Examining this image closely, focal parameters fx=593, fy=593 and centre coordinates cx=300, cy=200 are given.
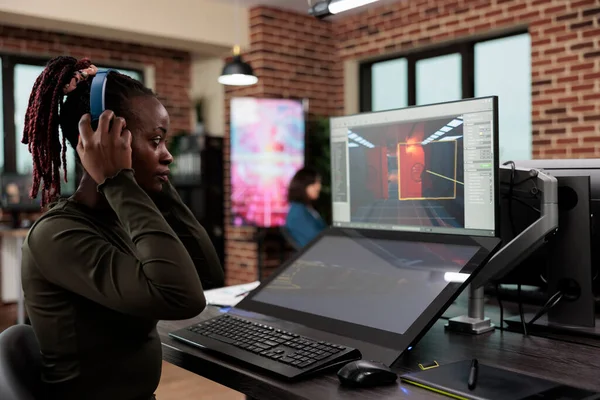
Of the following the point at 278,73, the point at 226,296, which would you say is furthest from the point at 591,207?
the point at 278,73

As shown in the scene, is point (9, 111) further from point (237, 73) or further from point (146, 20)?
point (237, 73)

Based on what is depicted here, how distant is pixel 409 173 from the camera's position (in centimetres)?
152

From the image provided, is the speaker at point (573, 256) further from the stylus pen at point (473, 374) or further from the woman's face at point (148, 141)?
the woman's face at point (148, 141)

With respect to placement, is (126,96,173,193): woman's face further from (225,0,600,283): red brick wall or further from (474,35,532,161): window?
(474,35,532,161): window

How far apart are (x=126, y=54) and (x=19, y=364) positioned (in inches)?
211

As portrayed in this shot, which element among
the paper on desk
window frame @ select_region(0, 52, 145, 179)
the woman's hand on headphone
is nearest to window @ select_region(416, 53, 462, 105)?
window frame @ select_region(0, 52, 145, 179)

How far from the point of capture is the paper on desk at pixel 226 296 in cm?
179

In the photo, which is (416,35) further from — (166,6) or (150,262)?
(150,262)

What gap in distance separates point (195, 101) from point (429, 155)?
5.10 metres

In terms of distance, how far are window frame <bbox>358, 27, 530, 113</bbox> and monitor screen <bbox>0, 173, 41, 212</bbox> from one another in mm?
3299

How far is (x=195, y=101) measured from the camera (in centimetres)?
627

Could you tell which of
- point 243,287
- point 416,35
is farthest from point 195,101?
point 243,287

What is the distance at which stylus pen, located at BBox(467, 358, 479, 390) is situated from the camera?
1004 mm

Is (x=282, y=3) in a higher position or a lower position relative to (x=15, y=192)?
higher
